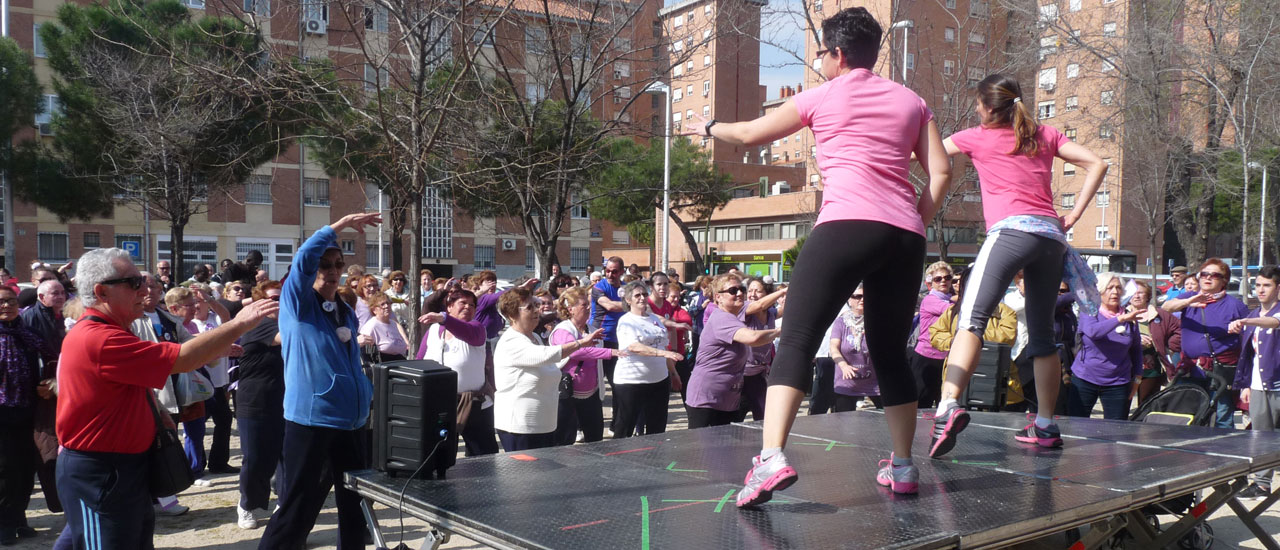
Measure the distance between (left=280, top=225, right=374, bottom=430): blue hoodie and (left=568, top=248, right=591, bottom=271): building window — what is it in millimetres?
53801

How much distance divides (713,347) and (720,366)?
0.16 meters

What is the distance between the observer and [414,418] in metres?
4.10

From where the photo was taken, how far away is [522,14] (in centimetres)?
1082

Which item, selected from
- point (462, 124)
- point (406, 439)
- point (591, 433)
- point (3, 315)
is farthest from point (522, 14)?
point (406, 439)

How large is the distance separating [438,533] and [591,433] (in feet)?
14.4

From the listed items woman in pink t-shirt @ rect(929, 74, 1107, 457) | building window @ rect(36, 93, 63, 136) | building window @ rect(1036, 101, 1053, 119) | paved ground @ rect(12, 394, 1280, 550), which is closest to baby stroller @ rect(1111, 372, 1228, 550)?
paved ground @ rect(12, 394, 1280, 550)

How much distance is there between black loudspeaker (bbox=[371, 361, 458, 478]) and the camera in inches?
161

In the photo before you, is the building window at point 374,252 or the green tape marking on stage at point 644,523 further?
the building window at point 374,252

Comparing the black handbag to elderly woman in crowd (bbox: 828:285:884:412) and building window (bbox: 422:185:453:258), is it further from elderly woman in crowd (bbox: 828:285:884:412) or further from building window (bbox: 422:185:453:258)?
building window (bbox: 422:185:453:258)

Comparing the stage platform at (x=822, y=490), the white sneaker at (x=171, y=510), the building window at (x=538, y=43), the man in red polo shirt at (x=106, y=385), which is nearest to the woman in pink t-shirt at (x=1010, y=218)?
the stage platform at (x=822, y=490)

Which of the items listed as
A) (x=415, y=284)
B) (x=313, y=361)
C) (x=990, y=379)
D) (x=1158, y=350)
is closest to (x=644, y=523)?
(x=313, y=361)

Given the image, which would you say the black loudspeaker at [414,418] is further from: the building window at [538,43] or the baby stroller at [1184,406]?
the building window at [538,43]

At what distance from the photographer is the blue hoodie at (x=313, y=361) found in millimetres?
4754

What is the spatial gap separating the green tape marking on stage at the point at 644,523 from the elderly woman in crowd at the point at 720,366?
3.63 m
